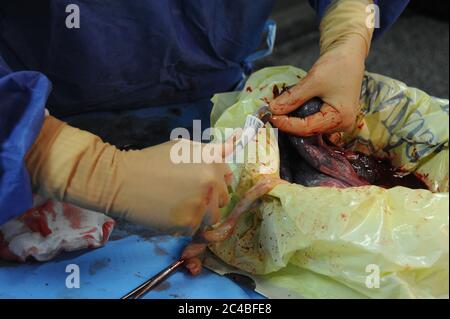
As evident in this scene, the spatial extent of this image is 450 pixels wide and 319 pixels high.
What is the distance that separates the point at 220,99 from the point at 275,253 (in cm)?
45

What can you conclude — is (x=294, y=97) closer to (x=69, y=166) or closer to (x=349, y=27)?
(x=349, y=27)

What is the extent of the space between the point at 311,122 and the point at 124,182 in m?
0.41

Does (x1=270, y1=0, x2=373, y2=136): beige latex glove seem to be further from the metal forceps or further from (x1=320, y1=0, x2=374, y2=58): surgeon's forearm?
the metal forceps

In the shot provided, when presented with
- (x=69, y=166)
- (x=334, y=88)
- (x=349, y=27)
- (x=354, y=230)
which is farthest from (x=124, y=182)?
(x=349, y=27)

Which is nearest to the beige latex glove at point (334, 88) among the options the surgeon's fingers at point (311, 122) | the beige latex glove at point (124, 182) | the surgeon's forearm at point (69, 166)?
the surgeon's fingers at point (311, 122)

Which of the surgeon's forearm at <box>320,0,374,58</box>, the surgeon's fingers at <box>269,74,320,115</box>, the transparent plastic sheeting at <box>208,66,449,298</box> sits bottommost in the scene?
the transparent plastic sheeting at <box>208,66,449,298</box>

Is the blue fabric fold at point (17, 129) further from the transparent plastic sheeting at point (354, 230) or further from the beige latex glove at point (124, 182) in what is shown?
the transparent plastic sheeting at point (354, 230)

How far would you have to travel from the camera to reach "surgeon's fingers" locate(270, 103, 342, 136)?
1.05 meters

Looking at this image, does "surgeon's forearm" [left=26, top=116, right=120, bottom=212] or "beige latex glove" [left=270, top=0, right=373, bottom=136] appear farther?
"beige latex glove" [left=270, top=0, right=373, bottom=136]

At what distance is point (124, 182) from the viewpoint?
2.74 ft

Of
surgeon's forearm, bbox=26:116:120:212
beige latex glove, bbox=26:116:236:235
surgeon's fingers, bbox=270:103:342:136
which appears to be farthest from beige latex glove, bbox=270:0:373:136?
surgeon's forearm, bbox=26:116:120:212

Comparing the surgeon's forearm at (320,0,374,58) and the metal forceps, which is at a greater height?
the surgeon's forearm at (320,0,374,58)

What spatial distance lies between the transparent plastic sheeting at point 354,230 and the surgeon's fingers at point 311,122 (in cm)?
5
